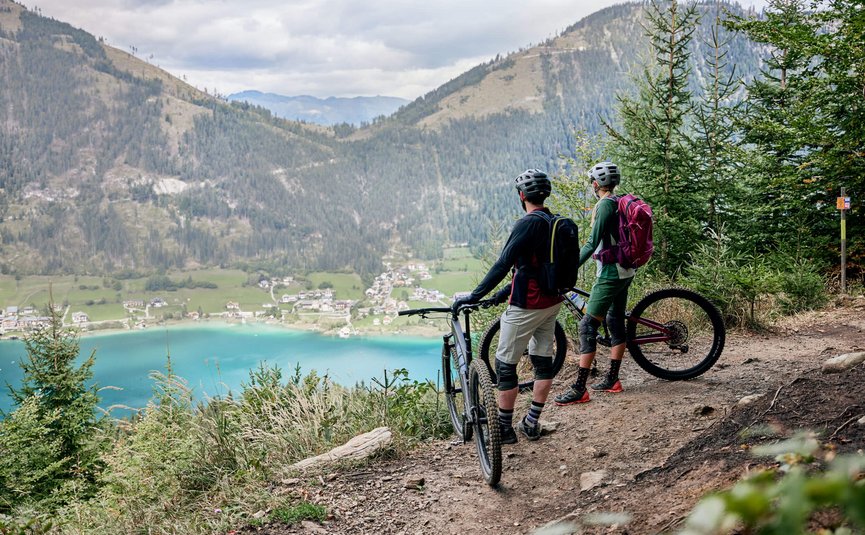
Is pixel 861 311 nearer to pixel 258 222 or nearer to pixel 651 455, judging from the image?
pixel 651 455

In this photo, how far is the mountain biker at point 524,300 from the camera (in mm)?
4230

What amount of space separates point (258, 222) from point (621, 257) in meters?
194

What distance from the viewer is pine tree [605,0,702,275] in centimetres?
1048

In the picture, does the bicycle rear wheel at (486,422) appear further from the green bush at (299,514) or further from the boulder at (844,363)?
the boulder at (844,363)

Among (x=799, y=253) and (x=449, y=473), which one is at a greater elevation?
(x=799, y=253)

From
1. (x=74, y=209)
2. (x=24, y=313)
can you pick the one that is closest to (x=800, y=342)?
(x=24, y=313)

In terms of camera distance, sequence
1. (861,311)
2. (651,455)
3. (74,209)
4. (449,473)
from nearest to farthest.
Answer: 1. (651,455)
2. (449,473)
3. (861,311)
4. (74,209)

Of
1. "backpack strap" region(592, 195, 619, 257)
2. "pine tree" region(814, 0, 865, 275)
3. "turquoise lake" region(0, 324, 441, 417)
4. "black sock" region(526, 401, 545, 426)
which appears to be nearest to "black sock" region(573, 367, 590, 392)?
"black sock" region(526, 401, 545, 426)

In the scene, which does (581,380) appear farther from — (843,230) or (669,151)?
(669,151)

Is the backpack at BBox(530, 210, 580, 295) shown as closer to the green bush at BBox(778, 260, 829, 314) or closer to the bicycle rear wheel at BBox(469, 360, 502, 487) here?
the bicycle rear wheel at BBox(469, 360, 502, 487)

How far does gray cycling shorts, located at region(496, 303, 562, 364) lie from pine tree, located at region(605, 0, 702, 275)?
21.1 ft

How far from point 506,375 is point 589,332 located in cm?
113

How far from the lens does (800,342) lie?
7.00 metres

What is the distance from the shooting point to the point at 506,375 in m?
4.55
